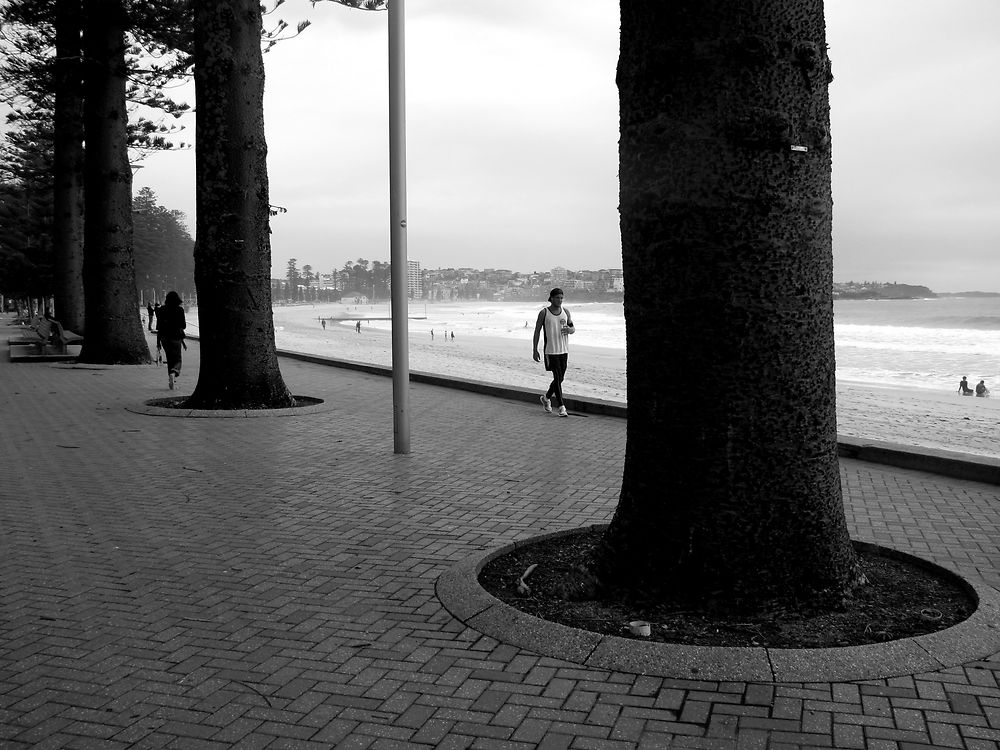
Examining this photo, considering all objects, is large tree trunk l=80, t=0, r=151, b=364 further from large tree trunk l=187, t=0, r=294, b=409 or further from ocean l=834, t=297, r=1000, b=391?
ocean l=834, t=297, r=1000, b=391

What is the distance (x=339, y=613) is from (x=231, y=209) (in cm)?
913

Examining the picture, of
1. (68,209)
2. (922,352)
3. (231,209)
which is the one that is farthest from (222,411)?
(922,352)

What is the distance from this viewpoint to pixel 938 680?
3.39 metres

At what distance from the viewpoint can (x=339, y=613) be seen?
423cm

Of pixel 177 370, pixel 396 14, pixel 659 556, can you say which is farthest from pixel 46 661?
pixel 177 370

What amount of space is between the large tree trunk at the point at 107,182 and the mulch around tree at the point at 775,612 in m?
17.8

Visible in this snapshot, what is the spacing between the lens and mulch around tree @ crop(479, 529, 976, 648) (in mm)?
3779

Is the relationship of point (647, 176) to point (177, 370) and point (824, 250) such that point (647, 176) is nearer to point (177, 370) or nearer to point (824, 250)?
point (824, 250)

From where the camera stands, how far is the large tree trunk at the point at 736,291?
12.9ft

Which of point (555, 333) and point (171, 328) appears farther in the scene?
point (171, 328)

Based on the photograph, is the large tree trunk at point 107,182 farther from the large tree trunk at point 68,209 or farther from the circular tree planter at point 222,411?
the circular tree planter at point 222,411

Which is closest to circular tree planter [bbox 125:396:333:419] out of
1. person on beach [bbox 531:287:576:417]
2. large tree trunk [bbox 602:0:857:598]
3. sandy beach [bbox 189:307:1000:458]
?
person on beach [bbox 531:287:576:417]

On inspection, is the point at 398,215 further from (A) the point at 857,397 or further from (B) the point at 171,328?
(A) the point at 857,397

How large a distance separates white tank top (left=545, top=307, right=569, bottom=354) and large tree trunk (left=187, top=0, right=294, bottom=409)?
387 centimetres
